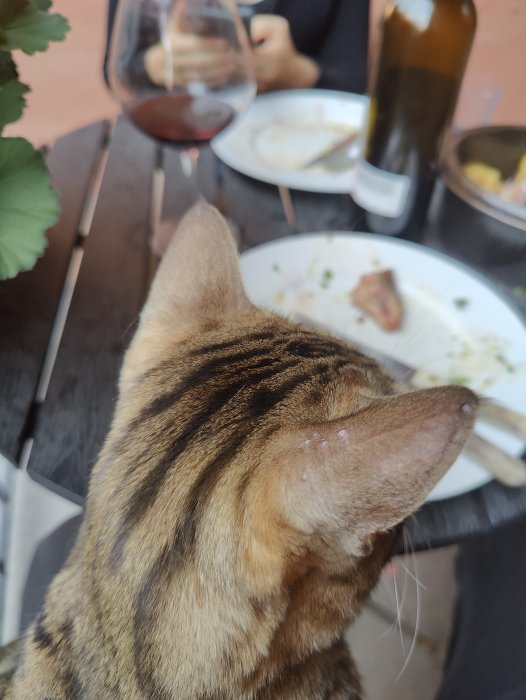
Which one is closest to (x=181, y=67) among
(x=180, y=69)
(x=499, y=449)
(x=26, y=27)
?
(x=180, y=69)

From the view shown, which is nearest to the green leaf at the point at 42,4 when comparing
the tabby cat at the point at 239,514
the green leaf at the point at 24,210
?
the green leaf at the point at 24,210

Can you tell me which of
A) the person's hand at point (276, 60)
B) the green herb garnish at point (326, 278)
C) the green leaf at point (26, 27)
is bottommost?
the green herb garnish at point (326, 278)

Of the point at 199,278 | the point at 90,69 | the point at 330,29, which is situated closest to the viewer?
the point at 199,278

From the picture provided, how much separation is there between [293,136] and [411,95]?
27cm

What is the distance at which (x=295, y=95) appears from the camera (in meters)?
1.06

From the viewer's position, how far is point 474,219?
84 cm

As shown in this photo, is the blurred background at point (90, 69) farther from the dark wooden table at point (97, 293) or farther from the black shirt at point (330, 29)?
the dark wooden table at point (97, 293)

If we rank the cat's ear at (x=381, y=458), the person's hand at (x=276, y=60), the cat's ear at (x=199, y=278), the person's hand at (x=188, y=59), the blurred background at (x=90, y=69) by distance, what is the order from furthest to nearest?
1. the blurred background at (x=90, y=69)
2. the person's hand at (x=276, y=60)
3. the person's hand at (x=188, y=59)
4. the cat's ear at (x=199, y=278)
5. the cat's ear at (x=381, y=458)

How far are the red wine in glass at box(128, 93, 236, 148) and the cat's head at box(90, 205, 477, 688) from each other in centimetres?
35

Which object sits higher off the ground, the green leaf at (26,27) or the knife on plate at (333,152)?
the green leaf at (26,27)

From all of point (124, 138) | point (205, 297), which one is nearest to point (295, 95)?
point (124, 138)

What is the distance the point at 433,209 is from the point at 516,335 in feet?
0.90

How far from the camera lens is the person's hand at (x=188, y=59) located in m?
0.84

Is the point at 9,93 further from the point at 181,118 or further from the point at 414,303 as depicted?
the point at 414,303
